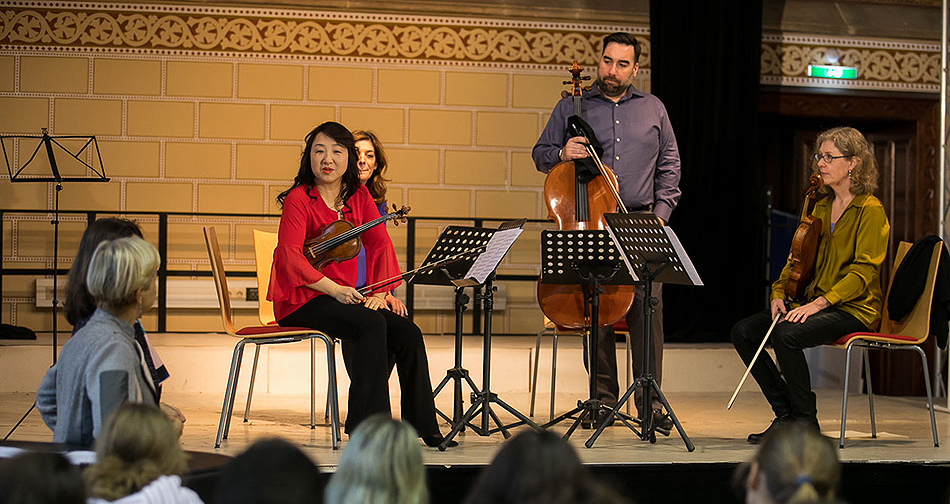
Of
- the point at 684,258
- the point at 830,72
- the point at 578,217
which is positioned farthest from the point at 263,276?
the point at 830,72

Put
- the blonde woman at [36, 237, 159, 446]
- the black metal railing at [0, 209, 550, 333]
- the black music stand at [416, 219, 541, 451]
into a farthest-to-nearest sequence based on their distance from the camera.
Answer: the black metal railing at [0, 209, 550, 333], the black music stand at [416, 219, 541, 451], the blonde woman at [36, 237, 159, 446]

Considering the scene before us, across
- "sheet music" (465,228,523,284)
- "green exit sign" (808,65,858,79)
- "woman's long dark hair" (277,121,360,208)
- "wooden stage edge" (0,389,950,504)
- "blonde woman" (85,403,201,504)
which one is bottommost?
"wooden stage edge" (0,389,950,504)

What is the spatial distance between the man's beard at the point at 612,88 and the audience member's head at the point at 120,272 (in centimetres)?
230

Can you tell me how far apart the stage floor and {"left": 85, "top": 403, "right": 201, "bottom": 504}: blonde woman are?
4.24 feet

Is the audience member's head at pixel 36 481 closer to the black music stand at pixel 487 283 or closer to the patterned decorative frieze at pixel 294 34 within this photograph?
the black music stand at pixel 487 283

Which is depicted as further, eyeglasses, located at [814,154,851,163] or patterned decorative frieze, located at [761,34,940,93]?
patterned decorative frieze, located at [761,34,940,93]

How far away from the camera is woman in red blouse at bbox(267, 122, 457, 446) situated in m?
3.39

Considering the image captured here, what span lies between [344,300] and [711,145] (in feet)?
10.1

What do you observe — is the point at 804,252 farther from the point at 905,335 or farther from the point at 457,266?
the point at 457,266

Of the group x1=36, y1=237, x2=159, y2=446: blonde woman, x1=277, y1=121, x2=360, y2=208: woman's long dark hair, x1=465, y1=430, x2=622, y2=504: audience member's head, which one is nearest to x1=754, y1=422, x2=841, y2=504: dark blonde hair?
x1=465, y1=430, x2=622, y2=504: audience member's head

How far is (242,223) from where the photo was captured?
6086 mm

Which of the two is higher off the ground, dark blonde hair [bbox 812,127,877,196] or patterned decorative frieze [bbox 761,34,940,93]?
patterned decorative frieze [bbox 761,34,940,93]

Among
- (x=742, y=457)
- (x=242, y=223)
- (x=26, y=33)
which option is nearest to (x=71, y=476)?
(x=742, y=457)

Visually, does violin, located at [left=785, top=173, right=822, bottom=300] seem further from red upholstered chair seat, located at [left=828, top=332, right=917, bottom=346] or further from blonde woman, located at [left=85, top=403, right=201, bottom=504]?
blonde woman, located at [left=85, top=403, right=201, bottom=504]
